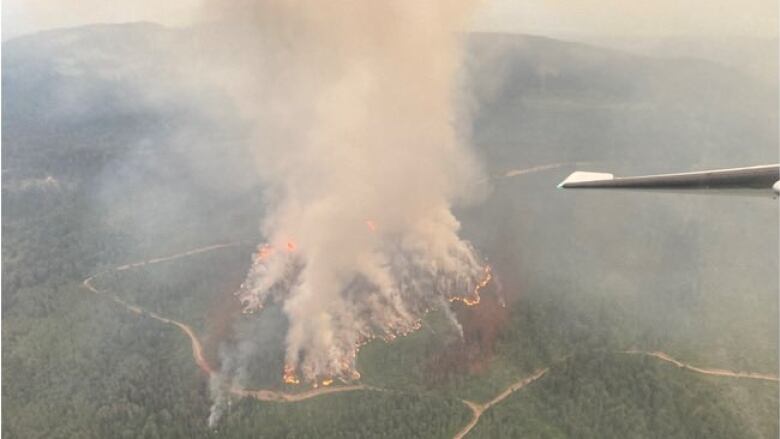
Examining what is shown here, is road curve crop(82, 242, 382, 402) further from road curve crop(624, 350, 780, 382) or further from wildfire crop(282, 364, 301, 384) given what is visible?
road curve crop(624, 350, 780, 382)

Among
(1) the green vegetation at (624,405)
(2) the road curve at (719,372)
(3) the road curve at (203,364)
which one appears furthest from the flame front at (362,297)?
(2) the road curve at (719,372)

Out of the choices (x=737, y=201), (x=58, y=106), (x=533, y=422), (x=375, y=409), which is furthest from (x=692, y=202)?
(x=58, y=106)

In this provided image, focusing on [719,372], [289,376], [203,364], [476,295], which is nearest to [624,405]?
[719,372]

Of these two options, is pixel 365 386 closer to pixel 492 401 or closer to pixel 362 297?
pixel 492 401

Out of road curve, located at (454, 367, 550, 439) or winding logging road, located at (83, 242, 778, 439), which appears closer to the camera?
road curve, located at (454, 367, 550, 439)

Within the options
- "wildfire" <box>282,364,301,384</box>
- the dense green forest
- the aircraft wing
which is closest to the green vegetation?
the dense green forest

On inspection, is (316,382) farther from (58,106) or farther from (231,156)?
(58,106)
